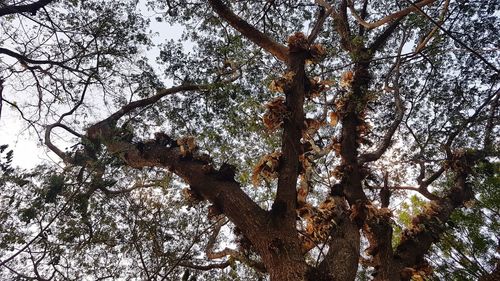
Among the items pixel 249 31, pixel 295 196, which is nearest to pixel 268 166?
pixel 295 196

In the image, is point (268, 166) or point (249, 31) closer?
point (268, 166)

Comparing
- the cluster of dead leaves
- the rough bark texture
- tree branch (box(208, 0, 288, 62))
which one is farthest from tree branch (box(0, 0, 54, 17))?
the cluster of dead leaves

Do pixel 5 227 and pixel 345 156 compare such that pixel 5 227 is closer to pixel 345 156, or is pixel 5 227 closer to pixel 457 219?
pixel 345 156

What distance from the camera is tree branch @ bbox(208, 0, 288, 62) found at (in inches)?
204

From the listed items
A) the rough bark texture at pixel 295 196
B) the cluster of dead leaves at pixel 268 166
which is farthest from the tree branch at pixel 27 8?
the cluster of dead leaves at pixel 268 166

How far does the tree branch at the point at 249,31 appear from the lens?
5.19 metres

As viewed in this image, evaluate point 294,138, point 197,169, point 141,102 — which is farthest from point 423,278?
point 141,102

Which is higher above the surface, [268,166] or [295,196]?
[268,166]

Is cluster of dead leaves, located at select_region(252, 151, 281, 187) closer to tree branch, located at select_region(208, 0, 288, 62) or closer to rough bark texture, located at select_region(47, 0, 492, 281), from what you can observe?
rough bark texture, located at select_region(47, 0, 492, 281)

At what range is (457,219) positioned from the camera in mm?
6684

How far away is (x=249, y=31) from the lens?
5.27 metres

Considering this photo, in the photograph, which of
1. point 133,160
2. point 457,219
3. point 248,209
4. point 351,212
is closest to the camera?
point 248,209

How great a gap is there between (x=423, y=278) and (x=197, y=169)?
3.29m

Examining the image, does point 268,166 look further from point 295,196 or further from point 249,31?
point 249,31
